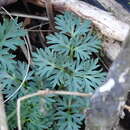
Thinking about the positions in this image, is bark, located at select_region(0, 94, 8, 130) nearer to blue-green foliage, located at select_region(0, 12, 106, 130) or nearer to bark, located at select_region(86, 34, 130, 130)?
blue-green foliage, located at select_region(0, 12, 106, 130)

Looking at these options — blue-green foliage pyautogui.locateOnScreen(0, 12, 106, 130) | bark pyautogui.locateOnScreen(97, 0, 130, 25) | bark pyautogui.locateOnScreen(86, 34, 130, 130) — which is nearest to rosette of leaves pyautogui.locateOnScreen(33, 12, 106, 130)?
blue-green foliage pyautogui.locateOnScreen(0, 12, 106, 130)

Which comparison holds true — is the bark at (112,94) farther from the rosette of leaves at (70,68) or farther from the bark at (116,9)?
the bark at (116,9)

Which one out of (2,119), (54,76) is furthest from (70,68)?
(2,119)

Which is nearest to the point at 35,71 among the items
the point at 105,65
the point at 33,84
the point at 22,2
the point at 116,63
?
the point at 33,84

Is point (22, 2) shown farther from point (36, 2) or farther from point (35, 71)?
point (35, 71)

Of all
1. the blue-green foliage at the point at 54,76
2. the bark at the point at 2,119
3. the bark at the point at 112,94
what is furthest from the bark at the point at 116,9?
the bark at the point at 2,119
